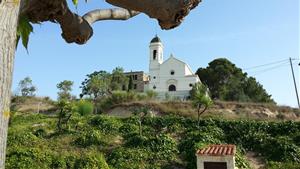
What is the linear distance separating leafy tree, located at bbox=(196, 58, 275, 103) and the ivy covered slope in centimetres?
1956

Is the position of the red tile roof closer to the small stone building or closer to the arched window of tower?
the small stone building

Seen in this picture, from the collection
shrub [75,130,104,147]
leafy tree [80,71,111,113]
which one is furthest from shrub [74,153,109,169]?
leafy tree [80,71,111,113]

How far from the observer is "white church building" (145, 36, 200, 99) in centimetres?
4350

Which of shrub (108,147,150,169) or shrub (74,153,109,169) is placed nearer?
shrub (74,153,109,169)

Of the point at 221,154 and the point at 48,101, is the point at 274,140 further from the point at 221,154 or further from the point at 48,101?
the point at 48,101

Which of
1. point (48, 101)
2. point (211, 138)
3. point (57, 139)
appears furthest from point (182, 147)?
point (48, 101)

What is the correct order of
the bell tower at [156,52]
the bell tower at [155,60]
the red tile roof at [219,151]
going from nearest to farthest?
the red tile roof at [219,151], the bell tower at [155,60], the bell tower at [156,52]

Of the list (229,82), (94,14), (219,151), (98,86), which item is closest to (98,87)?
(98,86)

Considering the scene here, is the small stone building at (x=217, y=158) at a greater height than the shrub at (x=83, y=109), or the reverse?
the shrub at (x=83, y=109)

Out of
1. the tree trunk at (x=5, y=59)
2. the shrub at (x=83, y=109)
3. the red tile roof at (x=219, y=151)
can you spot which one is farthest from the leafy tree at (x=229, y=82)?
the tree trunk at (x=5, y=59)

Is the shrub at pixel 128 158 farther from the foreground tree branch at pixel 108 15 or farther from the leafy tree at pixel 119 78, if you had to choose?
the leafy tree at pixel 119 78

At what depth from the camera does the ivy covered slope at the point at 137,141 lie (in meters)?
14.7

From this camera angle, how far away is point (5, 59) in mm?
1224

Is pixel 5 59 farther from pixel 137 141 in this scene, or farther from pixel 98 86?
pixel 98 86
